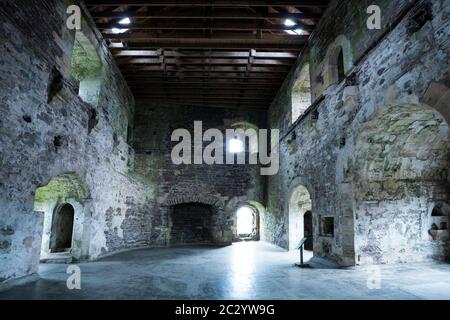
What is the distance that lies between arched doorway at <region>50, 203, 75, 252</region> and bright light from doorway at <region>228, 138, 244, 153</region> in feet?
18.2

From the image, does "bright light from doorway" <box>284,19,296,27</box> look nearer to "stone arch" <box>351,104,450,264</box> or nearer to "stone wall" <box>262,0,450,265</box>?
"stone wall" <box>262,0,450,265</box>

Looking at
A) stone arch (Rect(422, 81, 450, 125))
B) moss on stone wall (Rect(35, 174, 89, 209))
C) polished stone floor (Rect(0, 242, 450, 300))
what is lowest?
polished stone floor (Rect(0, 242, 450, 300))

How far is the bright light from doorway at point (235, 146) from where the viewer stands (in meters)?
10.2

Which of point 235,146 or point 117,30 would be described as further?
point 235,146

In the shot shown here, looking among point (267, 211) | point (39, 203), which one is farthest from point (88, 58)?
point (267, 211)

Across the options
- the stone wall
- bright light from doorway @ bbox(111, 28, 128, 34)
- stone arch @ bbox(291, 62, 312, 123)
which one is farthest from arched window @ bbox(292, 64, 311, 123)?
bright light from doorway @ bbox(111, 28, 128, 34)

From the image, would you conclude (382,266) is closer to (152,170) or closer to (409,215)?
(409,215)

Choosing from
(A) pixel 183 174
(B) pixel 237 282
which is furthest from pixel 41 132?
(A) pixel 183 174

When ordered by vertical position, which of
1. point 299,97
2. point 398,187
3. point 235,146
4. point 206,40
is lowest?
point 398,187

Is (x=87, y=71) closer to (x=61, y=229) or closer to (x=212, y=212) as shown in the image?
(x=61, y=229)

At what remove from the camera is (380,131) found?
4449 millimetres

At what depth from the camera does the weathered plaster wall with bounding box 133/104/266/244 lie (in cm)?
946

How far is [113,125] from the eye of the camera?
25.1 ft

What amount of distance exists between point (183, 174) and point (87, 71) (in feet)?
14.6
